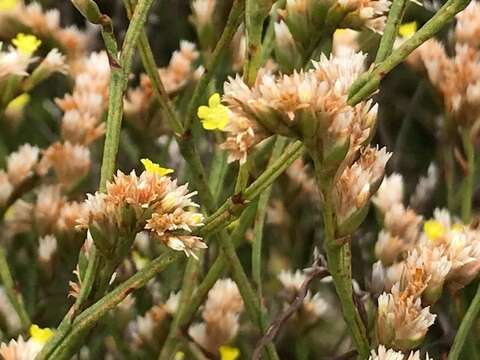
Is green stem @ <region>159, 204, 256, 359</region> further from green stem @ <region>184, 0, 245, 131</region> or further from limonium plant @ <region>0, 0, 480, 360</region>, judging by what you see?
green stem @ <region>184, 0, 245, 131</region>

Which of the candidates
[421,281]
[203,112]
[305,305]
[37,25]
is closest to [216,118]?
[203,112]

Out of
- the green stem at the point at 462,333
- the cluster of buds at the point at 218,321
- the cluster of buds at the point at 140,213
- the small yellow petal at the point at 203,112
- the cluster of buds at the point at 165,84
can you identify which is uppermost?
the small yellow petal at the point at 203,112

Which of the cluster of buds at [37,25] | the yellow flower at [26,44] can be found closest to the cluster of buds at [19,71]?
the yellow flower at [26,44]

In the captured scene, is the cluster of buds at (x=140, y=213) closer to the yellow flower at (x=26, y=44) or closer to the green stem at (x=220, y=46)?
the green stem at (x=220, y=46)

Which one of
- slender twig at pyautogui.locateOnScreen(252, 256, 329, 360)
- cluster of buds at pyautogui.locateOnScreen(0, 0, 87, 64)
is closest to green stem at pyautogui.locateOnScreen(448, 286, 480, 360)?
slender twig at pyautogui.locateOnScreen(252, 256, 329, 360)

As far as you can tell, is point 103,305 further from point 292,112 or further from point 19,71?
point 19,71

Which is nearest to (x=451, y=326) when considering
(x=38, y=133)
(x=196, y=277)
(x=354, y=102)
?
(x=196, y=277)
